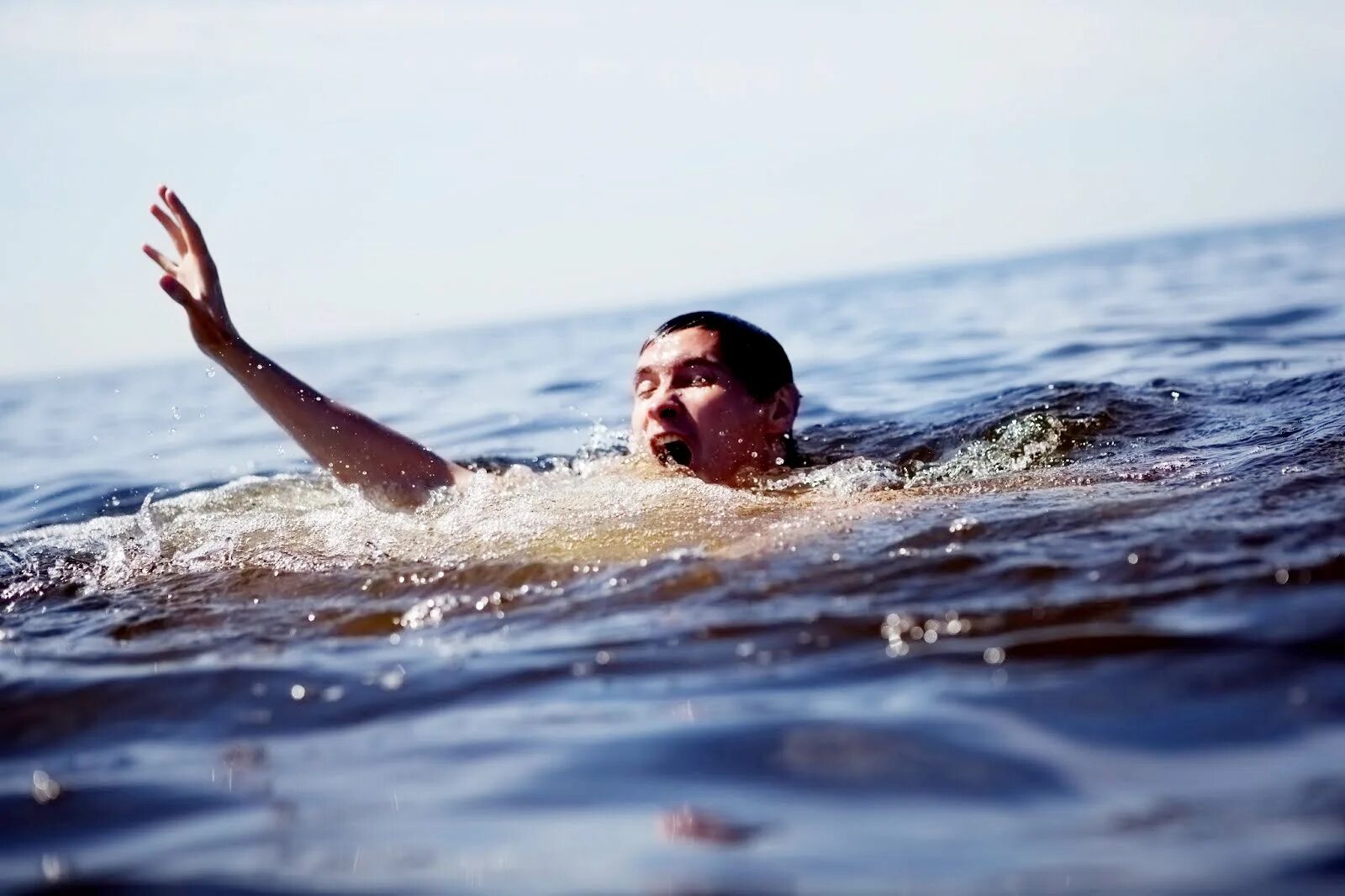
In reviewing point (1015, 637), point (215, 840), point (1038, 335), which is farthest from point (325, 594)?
point (1038, 335)

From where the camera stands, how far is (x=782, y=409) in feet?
19.9

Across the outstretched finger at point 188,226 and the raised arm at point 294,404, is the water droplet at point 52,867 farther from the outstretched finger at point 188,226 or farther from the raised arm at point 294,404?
the outstretched finger at point 188,226

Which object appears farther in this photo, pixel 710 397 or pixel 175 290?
pixel 710 397

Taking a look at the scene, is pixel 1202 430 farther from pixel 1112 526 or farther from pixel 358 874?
pixel 358 874

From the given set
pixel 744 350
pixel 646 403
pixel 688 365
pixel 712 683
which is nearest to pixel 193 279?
pixel 646 403

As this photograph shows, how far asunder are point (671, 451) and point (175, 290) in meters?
1.91

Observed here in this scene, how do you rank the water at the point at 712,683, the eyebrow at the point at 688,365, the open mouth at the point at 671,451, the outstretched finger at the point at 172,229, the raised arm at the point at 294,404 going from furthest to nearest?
the eyebrow at the point at 688,365 < the open mouth at the point at 671,451 < the outstretched finger at the point at 172,229 < the raised arm at the point at 294,404 < the water at the point at 712,683

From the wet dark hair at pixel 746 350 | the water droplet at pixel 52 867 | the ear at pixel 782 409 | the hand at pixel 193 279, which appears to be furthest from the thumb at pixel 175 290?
the water droplet at pixel 52 867

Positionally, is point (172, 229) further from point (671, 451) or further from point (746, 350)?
point (746, 350)

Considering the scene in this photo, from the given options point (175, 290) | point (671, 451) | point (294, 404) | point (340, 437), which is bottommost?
point (671, 451)

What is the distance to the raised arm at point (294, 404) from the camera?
5.02 m

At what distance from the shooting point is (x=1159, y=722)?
2570 millimetres

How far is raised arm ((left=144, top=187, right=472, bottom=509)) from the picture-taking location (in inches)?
198

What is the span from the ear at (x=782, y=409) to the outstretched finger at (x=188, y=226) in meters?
2.31
